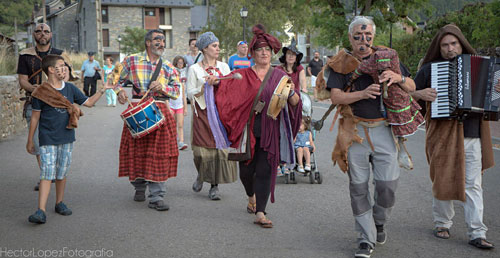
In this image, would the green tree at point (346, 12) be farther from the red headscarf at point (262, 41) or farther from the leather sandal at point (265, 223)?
the leather sandal at point (265, 223)

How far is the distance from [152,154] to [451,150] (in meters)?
3.18

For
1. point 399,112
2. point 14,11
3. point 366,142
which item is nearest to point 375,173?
point 366,142

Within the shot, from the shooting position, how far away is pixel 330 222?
5801 millimetres

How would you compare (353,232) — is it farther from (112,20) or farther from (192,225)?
(112,20)

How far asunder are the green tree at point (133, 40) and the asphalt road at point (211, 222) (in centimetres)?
5301

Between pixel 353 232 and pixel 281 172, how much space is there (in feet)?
9.00

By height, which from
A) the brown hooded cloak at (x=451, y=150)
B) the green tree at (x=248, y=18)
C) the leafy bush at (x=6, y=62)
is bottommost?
the brown hooded cloak at (x=451, y=150)

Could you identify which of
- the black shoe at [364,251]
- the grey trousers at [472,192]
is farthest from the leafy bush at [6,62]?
the grey trousers at [472,192]

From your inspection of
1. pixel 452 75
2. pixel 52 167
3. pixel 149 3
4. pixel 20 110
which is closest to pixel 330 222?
pixel 452 75

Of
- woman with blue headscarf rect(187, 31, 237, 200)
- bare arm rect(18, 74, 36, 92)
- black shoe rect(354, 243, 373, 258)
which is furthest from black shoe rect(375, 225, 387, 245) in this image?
bare arm rect(18, 74, 36, 92)

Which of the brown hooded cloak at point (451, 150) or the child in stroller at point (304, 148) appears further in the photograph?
the child in stroller at point (304, 148)

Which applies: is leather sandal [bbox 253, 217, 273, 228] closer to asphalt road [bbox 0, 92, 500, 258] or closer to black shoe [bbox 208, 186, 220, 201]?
asphalt road [bbox 0, 92, 500, 258]

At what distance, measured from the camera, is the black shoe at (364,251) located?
15.2 feet

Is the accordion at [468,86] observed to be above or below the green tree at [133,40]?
below
